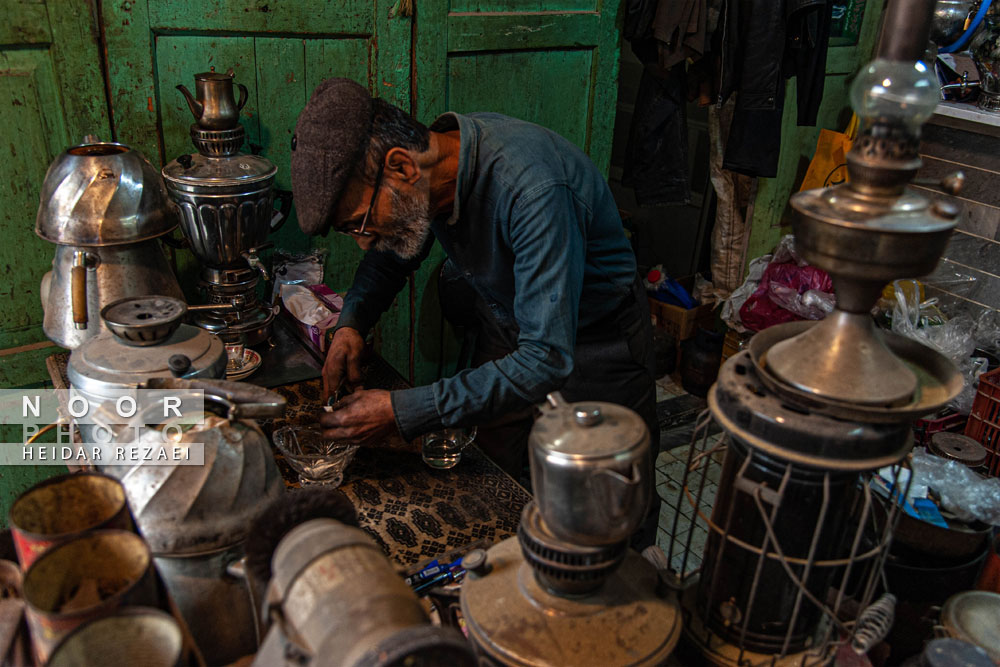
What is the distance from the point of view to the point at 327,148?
5.76ft

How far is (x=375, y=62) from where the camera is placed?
293 cm

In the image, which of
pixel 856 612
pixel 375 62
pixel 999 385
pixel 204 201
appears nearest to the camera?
pixel 856 612

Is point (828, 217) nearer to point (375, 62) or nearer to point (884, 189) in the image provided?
point (884, 189)

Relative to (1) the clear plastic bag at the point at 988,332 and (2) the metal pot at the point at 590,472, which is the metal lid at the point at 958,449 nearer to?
(1) the clear plastic bag at the point at 988,332

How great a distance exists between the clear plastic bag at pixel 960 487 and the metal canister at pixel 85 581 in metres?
2.00

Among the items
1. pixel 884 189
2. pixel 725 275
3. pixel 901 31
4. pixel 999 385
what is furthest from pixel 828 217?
pixel 725 275

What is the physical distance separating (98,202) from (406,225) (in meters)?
0.79

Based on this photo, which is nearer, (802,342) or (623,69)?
(802,342)

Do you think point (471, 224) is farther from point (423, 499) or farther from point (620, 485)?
point (620, 485)

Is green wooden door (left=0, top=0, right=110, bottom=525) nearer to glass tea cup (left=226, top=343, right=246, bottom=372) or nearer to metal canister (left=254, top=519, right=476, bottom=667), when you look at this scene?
glass tea cup (left=226, top=343, right=246, bottom=372)

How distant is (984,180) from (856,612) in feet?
11.3

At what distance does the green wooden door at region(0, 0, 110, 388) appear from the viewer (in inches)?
87.8

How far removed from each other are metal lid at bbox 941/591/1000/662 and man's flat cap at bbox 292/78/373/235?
1556 mm

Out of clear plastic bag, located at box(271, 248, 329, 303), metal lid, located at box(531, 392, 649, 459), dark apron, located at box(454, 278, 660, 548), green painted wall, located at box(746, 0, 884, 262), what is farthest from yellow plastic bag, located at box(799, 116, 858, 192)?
metal lid, located at box(531, 392, 649, 459)
